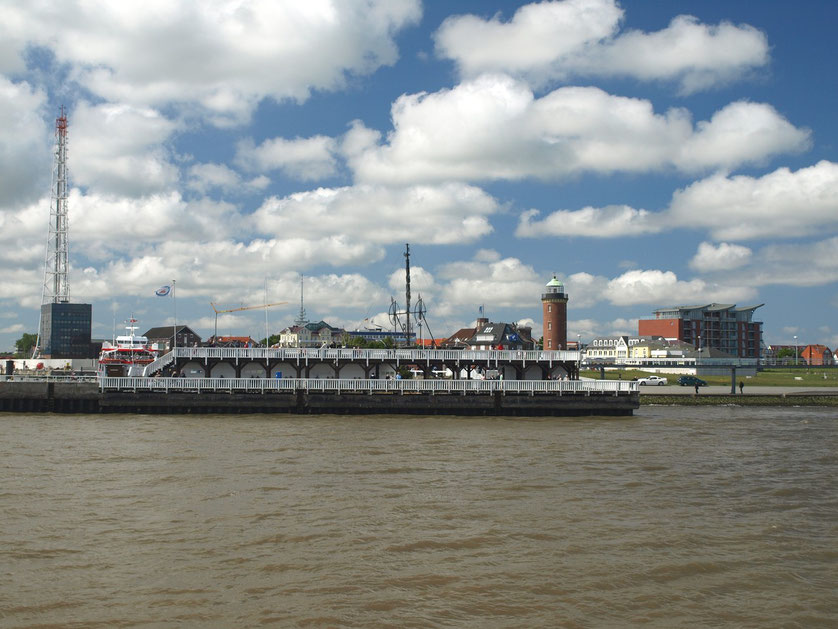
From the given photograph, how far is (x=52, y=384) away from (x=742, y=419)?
1931 inches

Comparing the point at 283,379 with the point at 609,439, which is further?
the point at 283,379

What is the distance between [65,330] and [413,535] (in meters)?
136

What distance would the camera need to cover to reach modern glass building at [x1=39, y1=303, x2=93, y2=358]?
133 metres

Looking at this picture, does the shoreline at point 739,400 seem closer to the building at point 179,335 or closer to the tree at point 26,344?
the building at point 179,335

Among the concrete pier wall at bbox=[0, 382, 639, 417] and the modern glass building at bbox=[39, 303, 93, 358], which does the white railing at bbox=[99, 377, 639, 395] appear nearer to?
the concrete pier wall at bbox=[0, 382, 639, 417]

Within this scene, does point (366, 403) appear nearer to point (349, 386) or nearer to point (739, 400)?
point (349, 386)

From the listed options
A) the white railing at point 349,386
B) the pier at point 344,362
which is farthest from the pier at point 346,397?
the pier at point 344,362

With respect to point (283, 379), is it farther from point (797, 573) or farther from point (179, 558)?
point (797, 573)

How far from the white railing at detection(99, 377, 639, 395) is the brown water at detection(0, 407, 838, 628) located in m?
16.0

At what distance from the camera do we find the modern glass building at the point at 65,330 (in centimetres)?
13288

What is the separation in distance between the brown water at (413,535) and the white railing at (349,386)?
1603 centimetres

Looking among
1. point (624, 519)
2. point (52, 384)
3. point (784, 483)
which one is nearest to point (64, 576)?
point (624, 519)

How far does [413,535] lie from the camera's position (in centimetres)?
1759

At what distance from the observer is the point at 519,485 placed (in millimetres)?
23609
